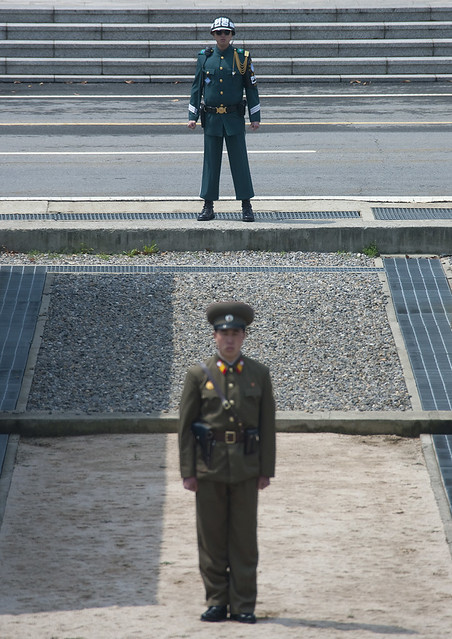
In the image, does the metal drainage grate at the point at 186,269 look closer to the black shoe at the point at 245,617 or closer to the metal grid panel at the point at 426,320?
the metal grid panel at the point at 426,320

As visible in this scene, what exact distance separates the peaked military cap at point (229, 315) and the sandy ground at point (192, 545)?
1527 mm

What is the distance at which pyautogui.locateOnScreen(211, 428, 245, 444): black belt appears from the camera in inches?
221

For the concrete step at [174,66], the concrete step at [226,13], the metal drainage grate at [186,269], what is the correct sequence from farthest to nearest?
1. the concrete step at [226,13]
2. the concrete step at [174,66]
3. the metal drainage grate at [186,269]

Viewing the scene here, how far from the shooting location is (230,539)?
5688 millimetres

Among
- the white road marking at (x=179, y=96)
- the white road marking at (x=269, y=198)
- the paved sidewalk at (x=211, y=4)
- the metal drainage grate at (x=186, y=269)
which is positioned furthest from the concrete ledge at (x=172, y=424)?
the paved sidewalk at (x=211, y=4)

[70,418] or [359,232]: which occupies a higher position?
[359,232]

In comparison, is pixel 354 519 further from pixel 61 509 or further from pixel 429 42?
pixel 429 42

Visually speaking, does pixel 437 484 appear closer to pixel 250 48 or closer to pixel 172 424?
pixel 172 424

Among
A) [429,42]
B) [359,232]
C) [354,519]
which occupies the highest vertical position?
[429,42]

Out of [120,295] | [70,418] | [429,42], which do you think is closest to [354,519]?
[70,418]

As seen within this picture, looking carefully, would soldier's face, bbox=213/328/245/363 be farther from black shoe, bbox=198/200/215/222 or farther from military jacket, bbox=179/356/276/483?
black shoe, bbox=198/200/215/222

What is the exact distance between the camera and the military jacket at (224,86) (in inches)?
445

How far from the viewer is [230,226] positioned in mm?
11469

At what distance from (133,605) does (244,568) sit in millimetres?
651
